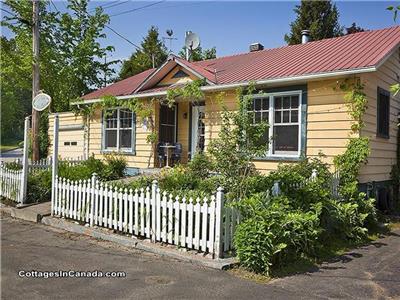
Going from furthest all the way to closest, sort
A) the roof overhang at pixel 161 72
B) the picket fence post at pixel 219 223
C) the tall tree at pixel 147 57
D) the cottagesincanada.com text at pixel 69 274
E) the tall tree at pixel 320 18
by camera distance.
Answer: the tall tree at pixel 147 57, the tall tree at pixel 320 18, the roof overhang at pixel 161 72, the picket fence post at pixel 219 223, the cottagesincanada.com text at pixel 69 274

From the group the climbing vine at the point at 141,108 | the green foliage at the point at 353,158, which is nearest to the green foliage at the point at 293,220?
the green foliage at the point at 353,158

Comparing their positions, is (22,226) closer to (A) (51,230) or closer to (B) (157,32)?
(A) (51,230)

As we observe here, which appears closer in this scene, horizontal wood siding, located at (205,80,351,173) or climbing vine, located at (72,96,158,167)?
horizontal wood siding, located at (205,80,351,173)

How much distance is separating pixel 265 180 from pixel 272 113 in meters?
3.27

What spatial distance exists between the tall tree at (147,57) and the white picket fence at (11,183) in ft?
72.0

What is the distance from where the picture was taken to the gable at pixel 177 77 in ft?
47.2

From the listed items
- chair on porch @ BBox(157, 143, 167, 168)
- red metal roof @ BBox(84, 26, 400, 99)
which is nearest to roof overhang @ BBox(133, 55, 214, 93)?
red metal roof @ BBox(84, 26, 400, 99)

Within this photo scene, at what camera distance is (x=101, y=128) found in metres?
17.0

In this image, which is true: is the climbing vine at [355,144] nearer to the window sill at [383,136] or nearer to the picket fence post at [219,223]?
the window sill at [383,136]

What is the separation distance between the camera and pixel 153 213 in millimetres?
7371

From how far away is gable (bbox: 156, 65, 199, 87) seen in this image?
14.4 meters

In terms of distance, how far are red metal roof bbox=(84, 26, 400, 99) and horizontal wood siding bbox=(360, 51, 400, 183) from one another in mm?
547

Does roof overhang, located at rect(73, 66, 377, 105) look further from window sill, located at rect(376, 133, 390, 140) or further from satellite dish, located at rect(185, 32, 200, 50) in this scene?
satellite dish, located at rect(185, 32, 200, 50)

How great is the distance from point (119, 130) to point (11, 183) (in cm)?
552
